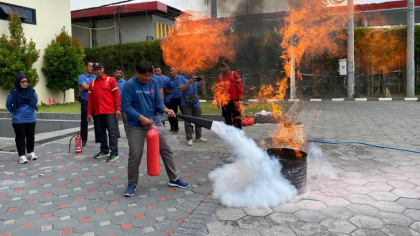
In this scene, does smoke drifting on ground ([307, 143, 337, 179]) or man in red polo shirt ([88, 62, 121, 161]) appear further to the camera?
man in red polo shirt ([88, 62, 121, 161])

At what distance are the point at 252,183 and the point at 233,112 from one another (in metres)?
3.10

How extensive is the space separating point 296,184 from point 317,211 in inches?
20.5

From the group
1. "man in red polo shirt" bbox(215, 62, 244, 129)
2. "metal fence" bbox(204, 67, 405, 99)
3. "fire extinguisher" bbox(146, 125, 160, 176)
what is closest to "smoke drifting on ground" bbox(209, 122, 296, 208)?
"fire extinguisher" bbox(146, 125, 160, 176)

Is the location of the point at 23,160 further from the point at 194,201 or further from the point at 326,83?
the point at 326,83

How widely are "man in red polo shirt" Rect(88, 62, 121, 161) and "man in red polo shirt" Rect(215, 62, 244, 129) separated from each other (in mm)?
2278

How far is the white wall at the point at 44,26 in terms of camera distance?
18172 mm

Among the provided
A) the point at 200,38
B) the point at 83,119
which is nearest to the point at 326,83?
the point at 200,38

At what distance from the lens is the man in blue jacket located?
432 cm

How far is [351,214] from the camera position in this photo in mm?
3520

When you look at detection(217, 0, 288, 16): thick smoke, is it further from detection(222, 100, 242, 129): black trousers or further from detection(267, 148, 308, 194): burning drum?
detection(267, 148, 308, 194): burning drum

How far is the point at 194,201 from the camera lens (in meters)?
4.08

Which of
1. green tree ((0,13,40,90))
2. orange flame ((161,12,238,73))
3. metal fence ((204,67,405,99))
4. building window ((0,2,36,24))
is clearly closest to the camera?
orange flame ((161,12,238,73))

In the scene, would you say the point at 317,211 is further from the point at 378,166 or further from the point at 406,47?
the point at 406,47

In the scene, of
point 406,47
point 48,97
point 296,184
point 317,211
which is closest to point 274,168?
point 296,184
